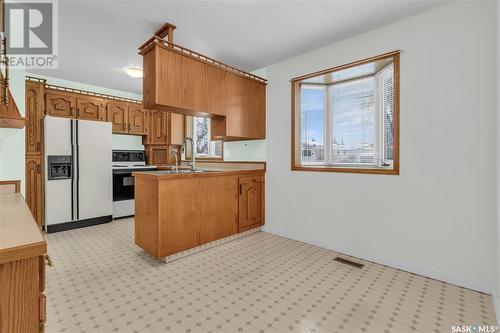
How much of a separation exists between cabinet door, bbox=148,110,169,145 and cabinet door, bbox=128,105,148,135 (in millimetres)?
141

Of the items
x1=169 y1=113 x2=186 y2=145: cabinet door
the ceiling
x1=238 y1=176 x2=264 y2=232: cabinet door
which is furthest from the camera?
x1=169 y1=113 x2=186 y2=145: cabinet door

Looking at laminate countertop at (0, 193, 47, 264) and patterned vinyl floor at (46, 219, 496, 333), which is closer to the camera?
laminate countertop at (0, 193, 47, 264)

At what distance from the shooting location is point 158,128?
5043mm

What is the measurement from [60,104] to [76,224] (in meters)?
1.92

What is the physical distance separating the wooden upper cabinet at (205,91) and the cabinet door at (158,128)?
2.17m

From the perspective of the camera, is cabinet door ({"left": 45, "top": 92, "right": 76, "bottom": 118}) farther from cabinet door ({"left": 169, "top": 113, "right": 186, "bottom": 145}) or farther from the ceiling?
cabinet door ({"left": 169, "top": 113, "right": 186, "bottom": 145})

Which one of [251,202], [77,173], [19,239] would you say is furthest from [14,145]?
[251,202]

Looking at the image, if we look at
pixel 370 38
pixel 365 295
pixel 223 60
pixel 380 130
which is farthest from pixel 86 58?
pixel 365 295

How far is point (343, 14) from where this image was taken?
223 centimetres

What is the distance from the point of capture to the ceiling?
212 cm

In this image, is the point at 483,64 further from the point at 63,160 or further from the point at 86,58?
the point at 63,160

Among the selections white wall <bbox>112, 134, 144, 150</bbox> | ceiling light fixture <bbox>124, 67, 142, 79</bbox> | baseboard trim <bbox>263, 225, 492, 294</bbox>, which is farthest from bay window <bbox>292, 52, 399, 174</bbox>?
white wall <bbox>112, 134, 144, 150</bbox>

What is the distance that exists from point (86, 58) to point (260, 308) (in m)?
3.70

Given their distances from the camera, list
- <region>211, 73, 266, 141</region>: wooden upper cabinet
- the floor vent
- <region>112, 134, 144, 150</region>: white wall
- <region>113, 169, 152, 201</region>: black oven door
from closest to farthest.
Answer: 1. the floor vent
2. <region>211, 73, 266, 141</region>: wooden upper cabinet
3. <region>113, 169, 152, 201</region>: black oven door
4. <region>112, 134, 144, 150</region>: white wall
